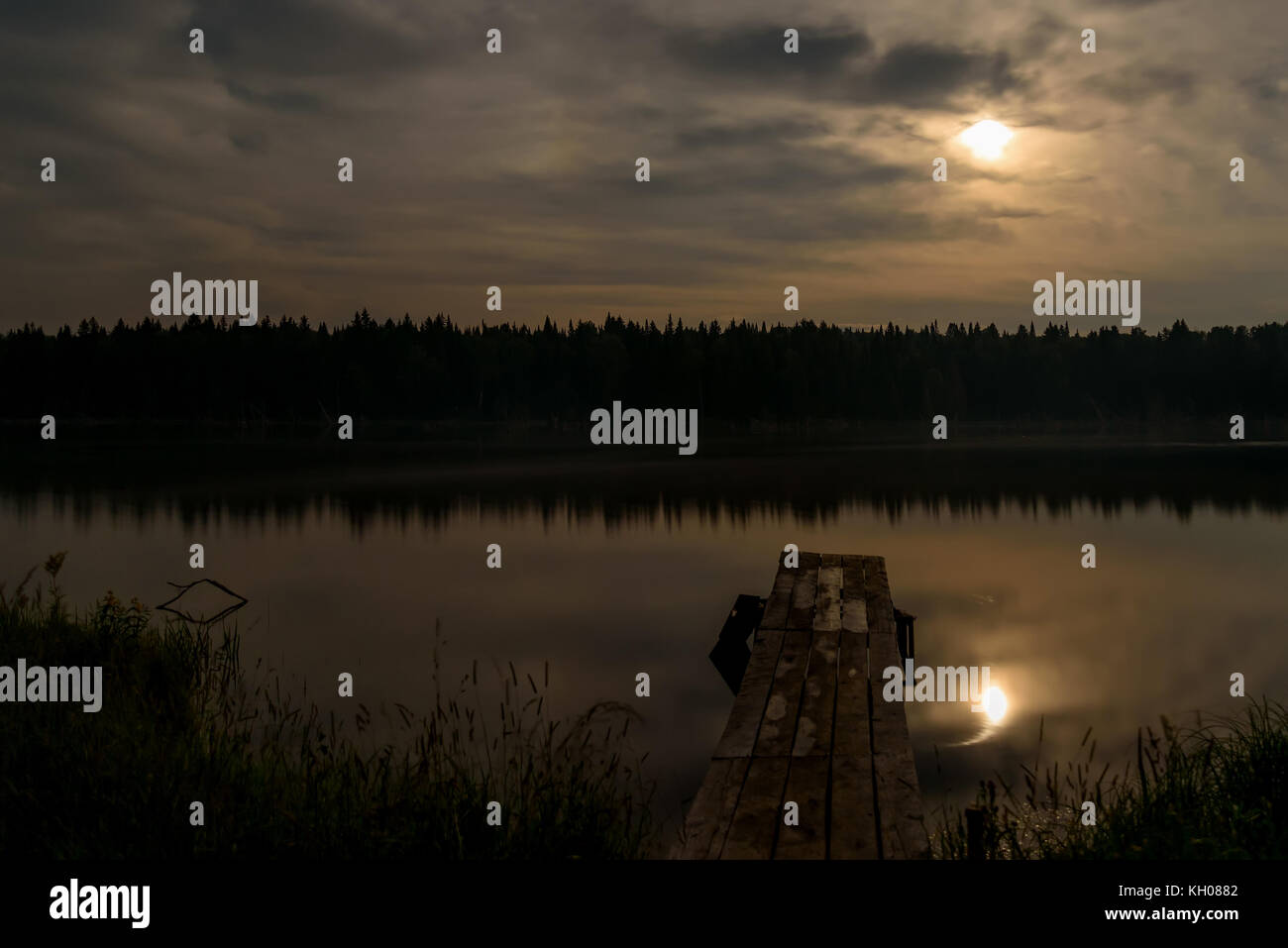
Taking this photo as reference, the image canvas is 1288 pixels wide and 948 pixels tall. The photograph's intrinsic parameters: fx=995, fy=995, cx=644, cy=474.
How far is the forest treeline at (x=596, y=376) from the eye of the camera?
550 feet

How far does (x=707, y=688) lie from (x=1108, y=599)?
13.2m

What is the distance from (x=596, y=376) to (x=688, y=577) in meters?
157

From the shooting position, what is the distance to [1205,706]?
15.4m

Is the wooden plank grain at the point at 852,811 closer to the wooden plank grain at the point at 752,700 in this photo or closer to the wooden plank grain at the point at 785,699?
the wooden plank grain at the point at 785,699

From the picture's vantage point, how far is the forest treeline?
16762 cm

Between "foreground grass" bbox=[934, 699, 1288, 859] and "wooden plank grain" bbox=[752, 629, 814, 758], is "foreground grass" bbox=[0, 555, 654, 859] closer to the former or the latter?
"wooden plank grain" bbox=[752, 629, 814, 758]

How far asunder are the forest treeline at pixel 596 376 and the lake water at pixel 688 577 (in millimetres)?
111440

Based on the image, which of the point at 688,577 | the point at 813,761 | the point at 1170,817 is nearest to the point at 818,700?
the point at 813,761

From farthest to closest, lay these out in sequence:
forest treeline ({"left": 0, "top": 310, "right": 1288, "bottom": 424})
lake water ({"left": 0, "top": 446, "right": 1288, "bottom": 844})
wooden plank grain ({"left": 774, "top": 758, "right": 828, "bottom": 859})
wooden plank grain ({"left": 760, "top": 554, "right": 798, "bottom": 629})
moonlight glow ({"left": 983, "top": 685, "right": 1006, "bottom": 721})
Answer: forest treeline ({"left": 0, "top": 310, "right": 1288, "bottom": 424})
lake water ({"left": 0, "top": 446, "right": 1288, "bottom": 844})
wooden plank grain ({"left": 760, "top": 554, "right": 798, "bottom": 629})
moonlight glow ({"left": 983, "top": 685, "right": 1006, "bottom": 721})
wooden plank grain ({"left": 774, "top": 758, "right": 828, "bottom": 859})

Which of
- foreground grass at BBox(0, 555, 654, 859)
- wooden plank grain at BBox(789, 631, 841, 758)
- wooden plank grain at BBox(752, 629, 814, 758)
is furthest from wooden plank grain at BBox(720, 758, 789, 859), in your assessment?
foreground grass at BBox(0, 555, 654, 859)

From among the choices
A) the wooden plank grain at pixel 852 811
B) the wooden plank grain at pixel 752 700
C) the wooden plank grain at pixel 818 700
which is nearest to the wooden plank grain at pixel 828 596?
the wooden plank grain at pixel 818 700

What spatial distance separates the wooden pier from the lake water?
144 centimetres
